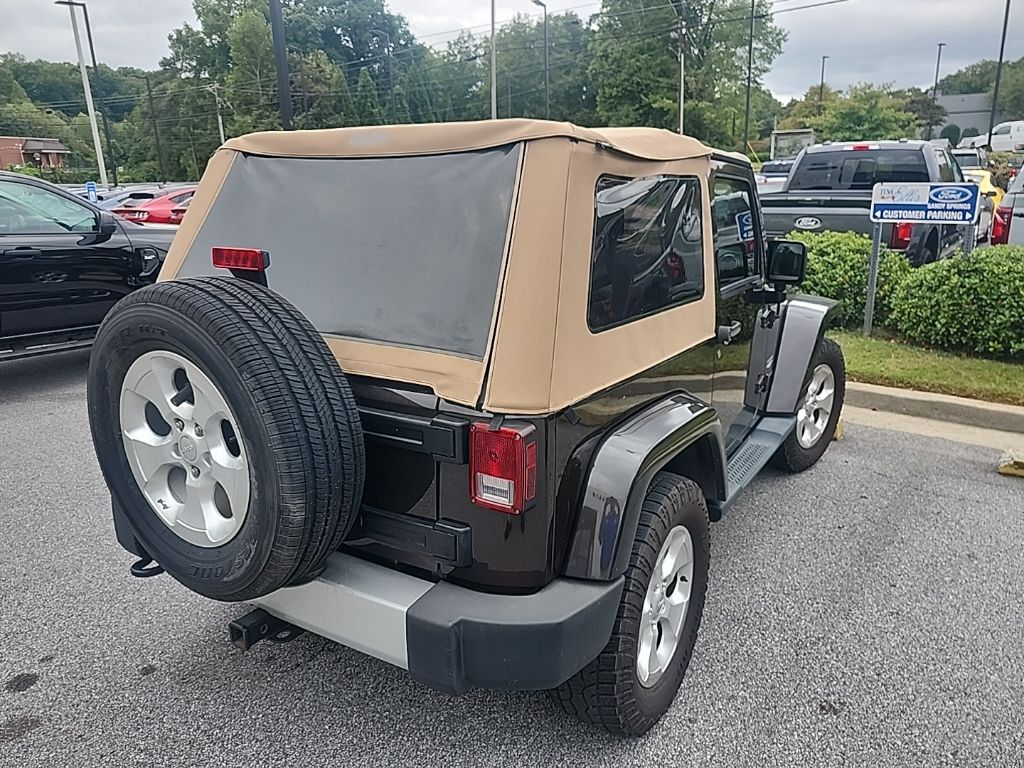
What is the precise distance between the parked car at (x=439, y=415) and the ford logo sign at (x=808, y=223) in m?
6.66

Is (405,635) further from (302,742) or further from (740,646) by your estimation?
(740,646)

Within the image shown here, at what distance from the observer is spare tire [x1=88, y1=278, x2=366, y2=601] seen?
72.6 inches

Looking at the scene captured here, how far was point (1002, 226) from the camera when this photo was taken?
9.34m

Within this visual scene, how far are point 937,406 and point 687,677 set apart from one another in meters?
3.61

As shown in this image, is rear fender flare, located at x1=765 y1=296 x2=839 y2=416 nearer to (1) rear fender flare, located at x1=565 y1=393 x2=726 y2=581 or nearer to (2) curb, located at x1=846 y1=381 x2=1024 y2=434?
(2) curb, located at x1=846 y1=381 x2=1024 y2=434

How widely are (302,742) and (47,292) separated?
206 inches

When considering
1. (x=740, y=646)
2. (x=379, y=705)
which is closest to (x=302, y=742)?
(x=379, y=705)

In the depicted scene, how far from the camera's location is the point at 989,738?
93.1 inches

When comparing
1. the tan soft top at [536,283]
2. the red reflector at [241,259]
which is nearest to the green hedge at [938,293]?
the tan soft top at [536,283]

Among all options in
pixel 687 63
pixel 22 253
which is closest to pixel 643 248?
pixel 22 253

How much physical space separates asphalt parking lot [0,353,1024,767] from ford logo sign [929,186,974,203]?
10.0ft

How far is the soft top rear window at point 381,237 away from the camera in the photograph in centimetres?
208

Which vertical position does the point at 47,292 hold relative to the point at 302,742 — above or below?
above

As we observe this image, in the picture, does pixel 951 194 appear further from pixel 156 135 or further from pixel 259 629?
pixel 156 135
